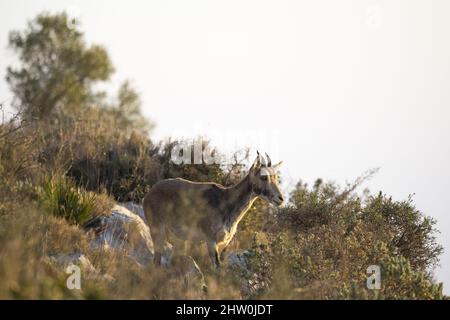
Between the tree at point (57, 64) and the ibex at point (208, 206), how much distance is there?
2945 cm

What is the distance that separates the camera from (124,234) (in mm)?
16641

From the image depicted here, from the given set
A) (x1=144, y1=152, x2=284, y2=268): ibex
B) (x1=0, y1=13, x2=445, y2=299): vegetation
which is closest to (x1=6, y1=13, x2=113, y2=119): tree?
(x1=0, y1=13, x2=445, y2=299): vegetation

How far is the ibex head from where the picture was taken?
14.8m

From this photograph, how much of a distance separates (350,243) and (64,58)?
107 ft

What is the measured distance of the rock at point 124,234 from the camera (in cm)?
1577

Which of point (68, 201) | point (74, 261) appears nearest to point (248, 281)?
point (74, 261)

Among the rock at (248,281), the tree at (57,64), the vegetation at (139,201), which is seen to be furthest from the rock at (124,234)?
the tree at (57,64)

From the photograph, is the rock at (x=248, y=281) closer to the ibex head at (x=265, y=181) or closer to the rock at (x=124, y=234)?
the ibex head at (x=265, y=181)

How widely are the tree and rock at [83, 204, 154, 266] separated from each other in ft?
89.7

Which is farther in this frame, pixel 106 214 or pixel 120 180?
pixel 120 180

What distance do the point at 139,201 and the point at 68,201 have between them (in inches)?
157
